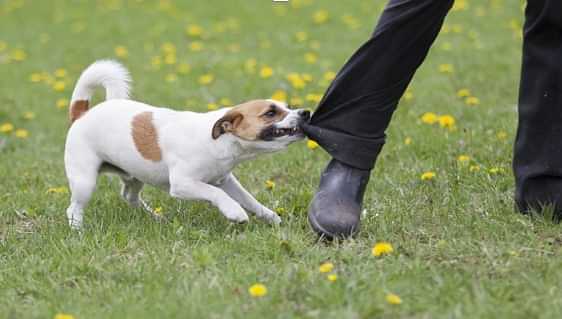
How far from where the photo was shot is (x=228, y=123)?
3.58 metres

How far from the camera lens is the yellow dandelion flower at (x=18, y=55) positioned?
863cm

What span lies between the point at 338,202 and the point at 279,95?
109 inches

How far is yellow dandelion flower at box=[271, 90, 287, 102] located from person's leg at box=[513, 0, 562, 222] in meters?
2.69

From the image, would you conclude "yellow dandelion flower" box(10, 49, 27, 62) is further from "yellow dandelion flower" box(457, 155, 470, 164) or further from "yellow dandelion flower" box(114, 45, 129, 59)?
"yellow dandelion flower" box(457, 155, 470, 164)

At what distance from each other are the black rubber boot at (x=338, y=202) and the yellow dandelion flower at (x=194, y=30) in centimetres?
606

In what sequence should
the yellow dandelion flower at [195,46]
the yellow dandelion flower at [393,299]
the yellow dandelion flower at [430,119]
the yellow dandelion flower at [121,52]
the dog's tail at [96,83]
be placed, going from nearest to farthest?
the yellow dandelion flower at [393,299] < the dog's tail at [96,83] < the yellow dandelion flower at [430,119] < the yellow dandelion flower at [121,52] < the yellow dandelion flower at [195,46]

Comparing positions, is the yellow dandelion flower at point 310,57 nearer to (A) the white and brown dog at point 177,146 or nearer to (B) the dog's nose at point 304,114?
(A) the white and brown dog at point 177,146

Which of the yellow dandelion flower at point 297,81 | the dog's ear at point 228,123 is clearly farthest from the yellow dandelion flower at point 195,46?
the dog's ear at point 228,123

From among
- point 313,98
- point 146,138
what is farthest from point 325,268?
point 313,98

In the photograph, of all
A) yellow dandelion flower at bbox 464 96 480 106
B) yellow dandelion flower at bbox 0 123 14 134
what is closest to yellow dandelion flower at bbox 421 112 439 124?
yellow dandelion flower at bbox 464 96 480 106

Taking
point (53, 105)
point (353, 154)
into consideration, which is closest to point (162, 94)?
point (53, 105)

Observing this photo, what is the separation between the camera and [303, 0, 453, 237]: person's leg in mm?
3264

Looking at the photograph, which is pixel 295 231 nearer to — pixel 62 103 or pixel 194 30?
pixel 62 103

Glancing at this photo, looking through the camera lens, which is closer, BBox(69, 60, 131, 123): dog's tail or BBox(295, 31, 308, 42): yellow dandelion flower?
BBox(69, 60, 131, 123): dog's tail
